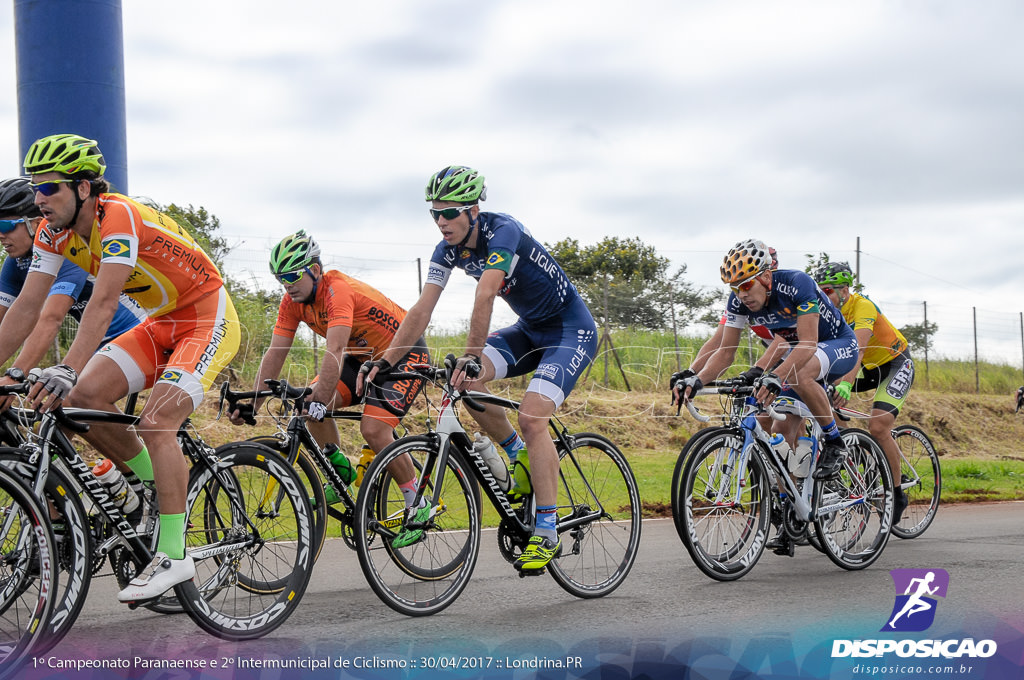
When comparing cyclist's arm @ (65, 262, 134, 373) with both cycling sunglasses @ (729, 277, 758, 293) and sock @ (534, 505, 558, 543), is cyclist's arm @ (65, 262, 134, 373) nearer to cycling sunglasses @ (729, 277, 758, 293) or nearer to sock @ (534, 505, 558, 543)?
sock @ (534, 505, 558, 543)

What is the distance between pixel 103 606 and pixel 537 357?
290cm

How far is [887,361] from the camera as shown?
31.2ft

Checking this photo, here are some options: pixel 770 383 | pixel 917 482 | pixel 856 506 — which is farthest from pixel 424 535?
pixel 917 482

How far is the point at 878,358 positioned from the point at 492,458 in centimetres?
518

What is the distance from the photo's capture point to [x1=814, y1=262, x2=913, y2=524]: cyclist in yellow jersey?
873cm

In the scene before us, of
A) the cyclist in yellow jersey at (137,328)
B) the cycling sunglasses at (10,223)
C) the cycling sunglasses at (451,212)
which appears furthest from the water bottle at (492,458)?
the cycling sunglasses at (10,223)

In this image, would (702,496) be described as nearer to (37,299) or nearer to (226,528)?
(226,528)

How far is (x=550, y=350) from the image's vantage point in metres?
6.20

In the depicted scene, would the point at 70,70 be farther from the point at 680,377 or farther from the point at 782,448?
A: the point at 782,448

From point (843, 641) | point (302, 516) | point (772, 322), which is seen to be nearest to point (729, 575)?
point (843, 641)

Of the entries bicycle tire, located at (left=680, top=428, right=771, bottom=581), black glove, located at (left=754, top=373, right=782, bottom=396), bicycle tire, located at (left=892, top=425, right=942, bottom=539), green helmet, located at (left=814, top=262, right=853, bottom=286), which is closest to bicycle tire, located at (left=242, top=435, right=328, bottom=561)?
bicycle tire, located at (left=680, top=428, right=771, bottom=581)

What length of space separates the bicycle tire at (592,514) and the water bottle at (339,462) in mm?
1294

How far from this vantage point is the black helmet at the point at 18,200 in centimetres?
559

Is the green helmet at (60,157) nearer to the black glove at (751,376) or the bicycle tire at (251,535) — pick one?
the bicycle tire at (251,535)
